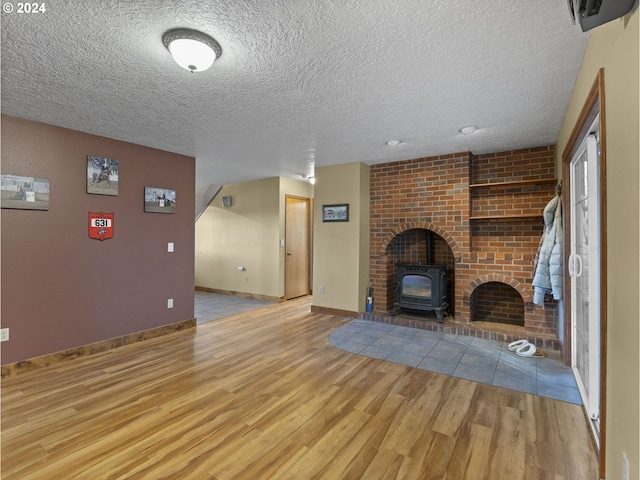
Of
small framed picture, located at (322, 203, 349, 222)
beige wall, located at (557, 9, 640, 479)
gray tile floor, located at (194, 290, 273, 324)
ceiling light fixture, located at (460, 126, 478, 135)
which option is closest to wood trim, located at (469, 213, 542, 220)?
ceiling light fixture, located at (460, 126, 478, 135)

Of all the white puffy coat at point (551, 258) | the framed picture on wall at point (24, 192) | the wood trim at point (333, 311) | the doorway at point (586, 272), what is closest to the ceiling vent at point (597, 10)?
the doorway at point (586, 272)

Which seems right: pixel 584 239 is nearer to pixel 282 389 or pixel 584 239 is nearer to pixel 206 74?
pixel 282 389

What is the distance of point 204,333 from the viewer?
396 centimetres

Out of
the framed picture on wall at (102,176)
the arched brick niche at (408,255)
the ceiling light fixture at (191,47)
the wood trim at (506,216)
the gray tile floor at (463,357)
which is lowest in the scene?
the gray tile floor at (463,357)

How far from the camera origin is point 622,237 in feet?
3.98

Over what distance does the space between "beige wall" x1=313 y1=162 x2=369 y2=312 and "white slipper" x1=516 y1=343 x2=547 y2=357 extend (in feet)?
6.75

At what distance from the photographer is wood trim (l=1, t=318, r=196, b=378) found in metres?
2.81

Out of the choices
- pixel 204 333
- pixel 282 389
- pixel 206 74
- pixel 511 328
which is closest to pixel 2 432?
pixel 282 389

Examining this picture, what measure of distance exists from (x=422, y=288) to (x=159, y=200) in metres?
3.70

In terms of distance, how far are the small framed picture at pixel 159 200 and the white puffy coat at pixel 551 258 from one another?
14.3 feet

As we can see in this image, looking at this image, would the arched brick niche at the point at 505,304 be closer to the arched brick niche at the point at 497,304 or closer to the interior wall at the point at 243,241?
the arched brick niche at the point at 497,304

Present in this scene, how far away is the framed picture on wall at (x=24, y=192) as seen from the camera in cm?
276

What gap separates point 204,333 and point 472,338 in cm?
336

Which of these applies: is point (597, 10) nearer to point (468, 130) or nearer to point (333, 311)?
point (468, 130)
